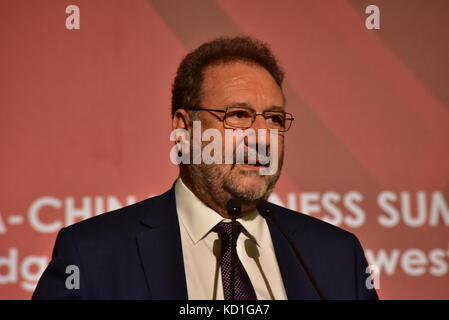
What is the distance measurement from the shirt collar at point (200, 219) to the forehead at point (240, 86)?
38 centimetres

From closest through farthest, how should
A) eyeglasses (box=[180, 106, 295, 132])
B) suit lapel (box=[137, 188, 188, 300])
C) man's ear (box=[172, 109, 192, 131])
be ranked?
suit lapel (box=[137, 188, 188, 300]), eyeglasses (box=[180, 106, 295, 132]), man's ear (box=[172, 109, 192, 131])

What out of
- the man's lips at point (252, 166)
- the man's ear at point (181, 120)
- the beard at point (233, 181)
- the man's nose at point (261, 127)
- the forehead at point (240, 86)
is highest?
the forehead at point (240, 86)

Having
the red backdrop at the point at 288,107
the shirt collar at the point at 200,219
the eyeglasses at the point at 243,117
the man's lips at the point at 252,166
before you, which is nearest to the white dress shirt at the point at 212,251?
the shirt collar at the point at 200,219

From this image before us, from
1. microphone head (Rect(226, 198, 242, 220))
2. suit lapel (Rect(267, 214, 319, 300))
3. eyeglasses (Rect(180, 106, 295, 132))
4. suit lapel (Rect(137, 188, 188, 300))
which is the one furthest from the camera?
eyeglasses (Rect(180, 106, 295, 132))

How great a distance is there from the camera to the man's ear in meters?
2.60

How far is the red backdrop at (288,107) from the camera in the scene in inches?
116


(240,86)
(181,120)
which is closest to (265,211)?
(240,86)

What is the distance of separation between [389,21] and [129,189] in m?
1.51

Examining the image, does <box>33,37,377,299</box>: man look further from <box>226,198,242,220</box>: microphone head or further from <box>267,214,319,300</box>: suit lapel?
<box>226,198,242,220</box>: microphone head

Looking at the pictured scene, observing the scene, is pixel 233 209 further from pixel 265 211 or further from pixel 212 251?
pixel 212 251

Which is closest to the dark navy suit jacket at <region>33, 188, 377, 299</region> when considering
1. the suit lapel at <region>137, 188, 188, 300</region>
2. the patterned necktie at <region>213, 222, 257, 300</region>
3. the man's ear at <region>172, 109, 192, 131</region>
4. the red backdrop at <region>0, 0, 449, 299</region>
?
the suit lapel at <region>137, 188, 188, 300</region>

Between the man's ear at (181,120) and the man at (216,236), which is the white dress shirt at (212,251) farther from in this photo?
the man's ear at (181,120)

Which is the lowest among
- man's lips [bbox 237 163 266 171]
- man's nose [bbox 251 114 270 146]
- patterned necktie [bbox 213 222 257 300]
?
patterned necktie [bbox 213 222 257 300]
